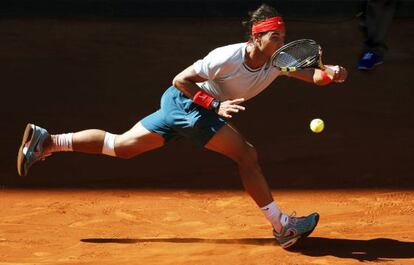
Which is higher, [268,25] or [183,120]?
[268,25]

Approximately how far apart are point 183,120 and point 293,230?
3.11 ft

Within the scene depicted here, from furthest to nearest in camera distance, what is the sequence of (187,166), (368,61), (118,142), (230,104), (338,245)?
(368,61)
(187,166)
(118,142)
(338,245)
(230,104)

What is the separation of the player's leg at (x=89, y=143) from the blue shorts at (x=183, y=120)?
→ 8cm

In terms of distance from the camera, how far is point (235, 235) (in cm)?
563

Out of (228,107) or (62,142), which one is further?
(62,142)

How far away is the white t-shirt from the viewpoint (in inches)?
203

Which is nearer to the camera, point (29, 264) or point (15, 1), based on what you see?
point (29, 264)

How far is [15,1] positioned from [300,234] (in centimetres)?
689

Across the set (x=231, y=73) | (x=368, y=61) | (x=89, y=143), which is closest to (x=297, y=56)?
(x=231, y=73)

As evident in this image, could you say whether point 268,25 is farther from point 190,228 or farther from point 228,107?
point 190,228

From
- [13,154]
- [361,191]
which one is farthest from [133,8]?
[361,191]

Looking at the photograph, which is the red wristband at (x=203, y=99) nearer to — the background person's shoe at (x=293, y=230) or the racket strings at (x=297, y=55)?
the racket strings at (x=297, y=55)

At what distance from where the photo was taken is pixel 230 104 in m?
5.02

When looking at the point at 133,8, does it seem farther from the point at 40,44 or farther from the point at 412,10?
the point at 412,10
